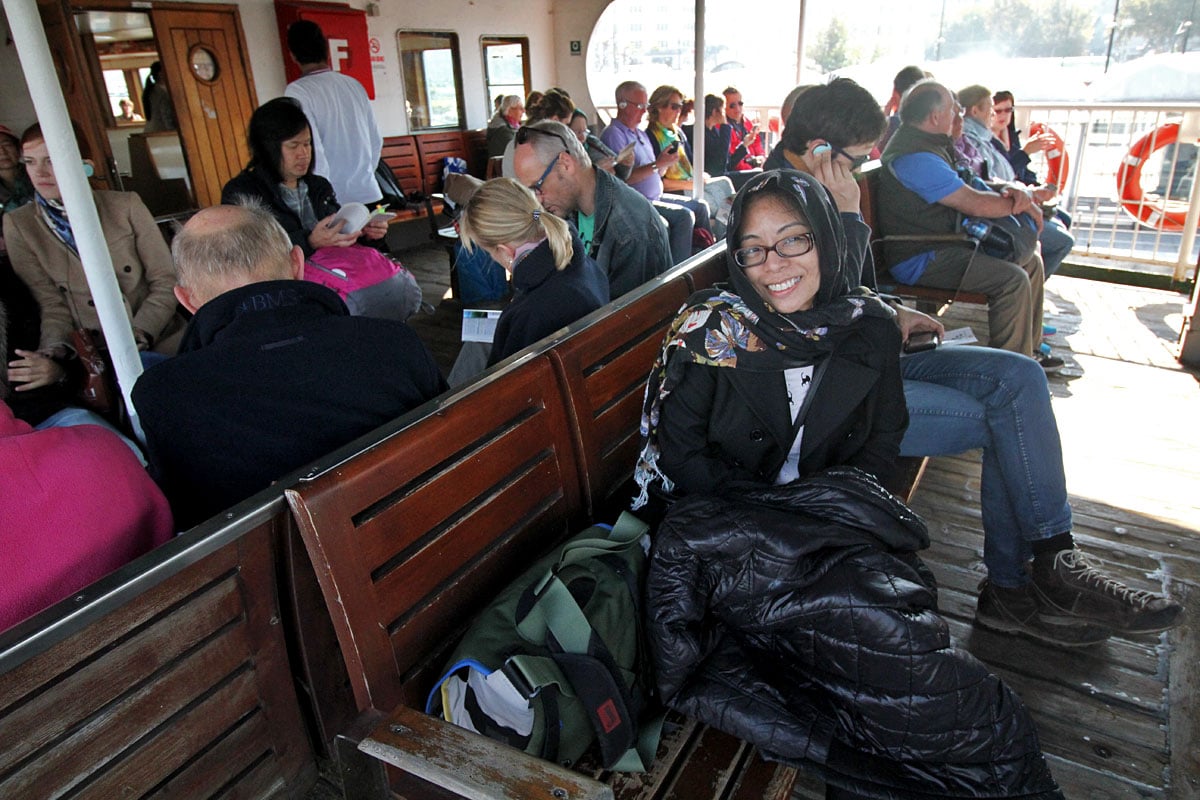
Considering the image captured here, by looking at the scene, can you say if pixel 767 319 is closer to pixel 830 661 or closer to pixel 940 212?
pixel 830 661

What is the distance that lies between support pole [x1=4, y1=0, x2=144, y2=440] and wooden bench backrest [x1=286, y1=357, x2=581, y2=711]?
1.91 feet

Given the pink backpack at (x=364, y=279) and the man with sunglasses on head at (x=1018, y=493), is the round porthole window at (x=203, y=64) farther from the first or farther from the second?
the man with sunglasses on head at (x=1018, y=493)

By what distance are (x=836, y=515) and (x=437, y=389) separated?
3.04 feet

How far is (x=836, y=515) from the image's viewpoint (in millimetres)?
1525

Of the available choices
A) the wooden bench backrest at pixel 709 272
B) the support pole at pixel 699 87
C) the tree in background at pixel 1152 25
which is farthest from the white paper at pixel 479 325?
the tree in background at pixel 1152 25

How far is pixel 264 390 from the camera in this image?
1496mm

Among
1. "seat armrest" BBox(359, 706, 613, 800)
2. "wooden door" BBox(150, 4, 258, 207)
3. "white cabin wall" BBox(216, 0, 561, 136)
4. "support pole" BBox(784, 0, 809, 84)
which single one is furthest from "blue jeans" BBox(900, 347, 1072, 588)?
"white cabin wall" BBox(216, 0, 561, 136)

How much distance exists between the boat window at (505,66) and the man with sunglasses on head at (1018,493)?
8297 millimetres

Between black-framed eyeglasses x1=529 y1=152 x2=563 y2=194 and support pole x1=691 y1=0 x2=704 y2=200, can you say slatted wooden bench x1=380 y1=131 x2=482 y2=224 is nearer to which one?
support pole x1=691 y1=0 x2=704 y2=200

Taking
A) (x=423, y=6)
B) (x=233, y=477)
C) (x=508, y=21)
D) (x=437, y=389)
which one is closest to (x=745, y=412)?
(x=437, y=389)

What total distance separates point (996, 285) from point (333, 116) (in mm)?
3999

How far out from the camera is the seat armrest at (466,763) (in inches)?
41.3

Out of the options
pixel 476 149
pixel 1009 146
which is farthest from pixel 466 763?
pixel 476 149

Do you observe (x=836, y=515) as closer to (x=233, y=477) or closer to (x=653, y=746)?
(x=653, y=746)
